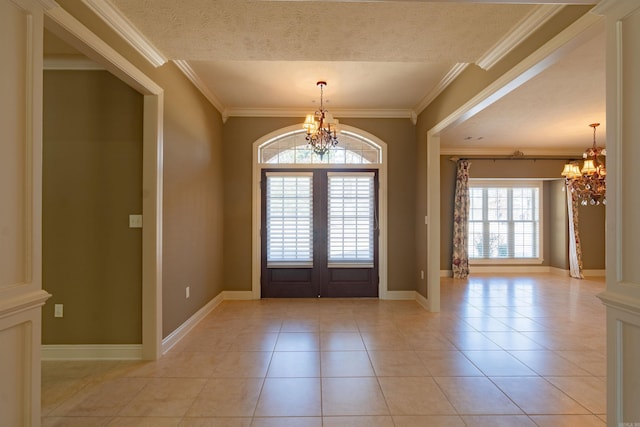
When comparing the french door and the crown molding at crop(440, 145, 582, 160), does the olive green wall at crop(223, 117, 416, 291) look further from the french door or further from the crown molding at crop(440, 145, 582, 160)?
the crown molding at crop(440, 145, 582, 160)

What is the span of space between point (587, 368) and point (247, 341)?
125 inches

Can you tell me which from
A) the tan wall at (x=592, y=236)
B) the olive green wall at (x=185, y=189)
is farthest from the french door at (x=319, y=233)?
the tan wall at (x=592, y=236)

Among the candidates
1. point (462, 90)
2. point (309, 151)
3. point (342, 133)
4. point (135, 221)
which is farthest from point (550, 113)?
point (135, 221)

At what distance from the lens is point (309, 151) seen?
5297 millimetres

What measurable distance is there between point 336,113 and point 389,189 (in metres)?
1.48

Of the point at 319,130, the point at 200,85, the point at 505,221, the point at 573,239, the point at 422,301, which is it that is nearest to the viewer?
the point at 319,130

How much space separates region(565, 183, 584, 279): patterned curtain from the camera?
713 cm

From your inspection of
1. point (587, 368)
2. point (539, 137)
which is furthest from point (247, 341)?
point (539, 137)

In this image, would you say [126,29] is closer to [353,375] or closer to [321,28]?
[321,28]

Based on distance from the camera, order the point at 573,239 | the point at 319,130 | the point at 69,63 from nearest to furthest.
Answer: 1. the point at 69,63
2. the point at 319,130
3. the point at 573,239

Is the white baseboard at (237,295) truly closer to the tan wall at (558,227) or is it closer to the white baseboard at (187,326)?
the white baseboard at (187,326)

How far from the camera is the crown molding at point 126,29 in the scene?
219cm

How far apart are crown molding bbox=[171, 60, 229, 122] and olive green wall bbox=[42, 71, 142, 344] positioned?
2.42 feet

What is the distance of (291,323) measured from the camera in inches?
158
